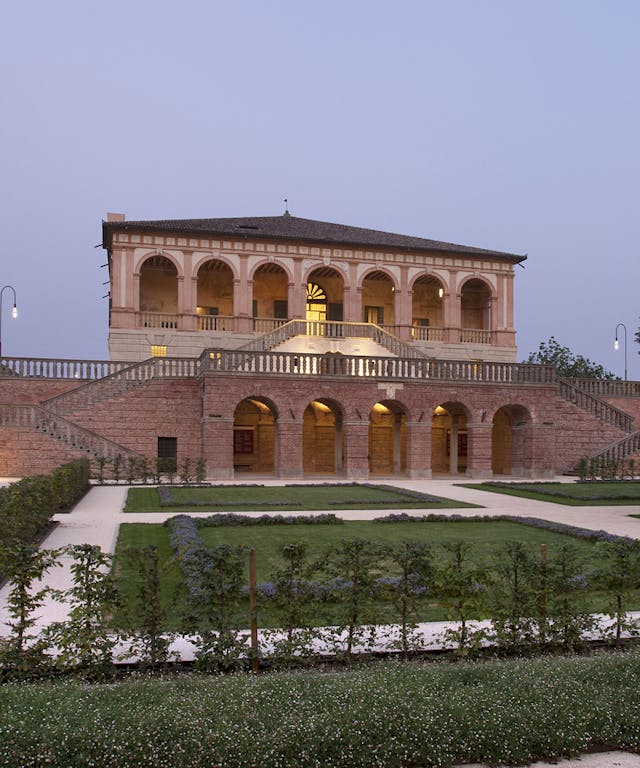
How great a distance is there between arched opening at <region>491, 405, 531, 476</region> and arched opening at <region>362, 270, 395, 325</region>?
11.4 meters

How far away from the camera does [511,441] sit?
3647 cm

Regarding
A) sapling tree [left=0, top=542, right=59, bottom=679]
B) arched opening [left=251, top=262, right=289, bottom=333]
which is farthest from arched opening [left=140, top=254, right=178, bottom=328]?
sapling tree [left=0, top=542, right=59, bottom=679]

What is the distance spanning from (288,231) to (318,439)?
46.0 feet

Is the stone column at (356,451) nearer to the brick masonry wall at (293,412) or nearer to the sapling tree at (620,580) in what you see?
the brick masonry wall at (293,412)

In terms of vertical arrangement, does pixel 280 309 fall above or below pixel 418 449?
above

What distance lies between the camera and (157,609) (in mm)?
6938

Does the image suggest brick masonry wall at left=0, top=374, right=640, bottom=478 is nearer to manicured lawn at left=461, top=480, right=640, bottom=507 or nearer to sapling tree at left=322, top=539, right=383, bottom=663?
manicured lawn at left=461, top=480, right=640, bottom=507

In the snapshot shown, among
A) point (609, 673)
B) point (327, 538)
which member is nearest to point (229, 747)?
point (609, 673)

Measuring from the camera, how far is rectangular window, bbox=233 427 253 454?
126 ft

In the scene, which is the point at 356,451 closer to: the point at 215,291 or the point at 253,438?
the point at 253,438

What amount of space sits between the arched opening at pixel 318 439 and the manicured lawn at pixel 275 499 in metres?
10.2

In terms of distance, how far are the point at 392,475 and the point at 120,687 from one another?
29.9 meters

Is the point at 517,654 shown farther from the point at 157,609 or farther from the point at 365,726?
the point at 157,609

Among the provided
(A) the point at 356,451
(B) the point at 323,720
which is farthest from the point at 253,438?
(B) the point at 323,720
